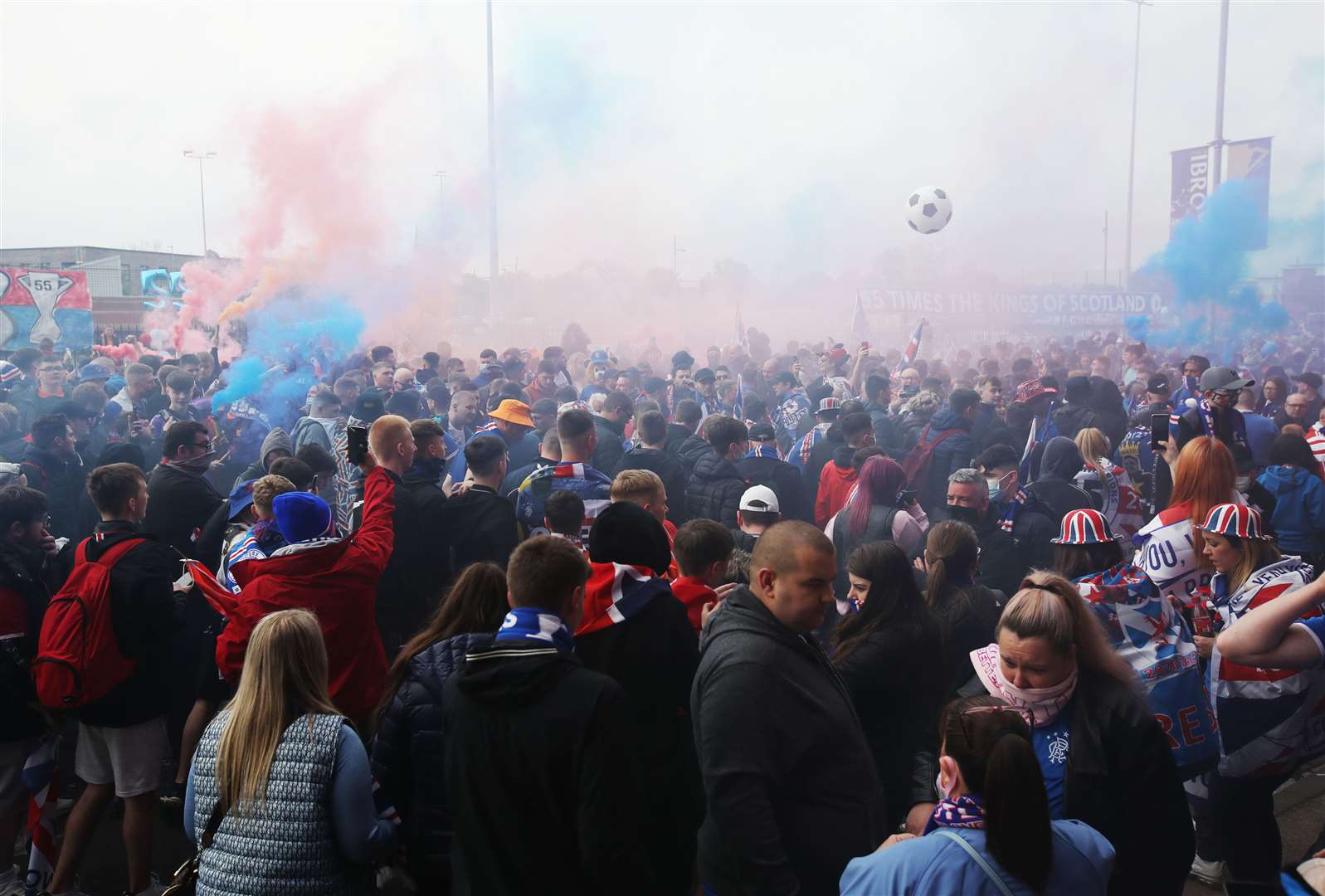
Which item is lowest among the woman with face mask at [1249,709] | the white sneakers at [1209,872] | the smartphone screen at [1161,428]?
the white sneakers at [1209,872]

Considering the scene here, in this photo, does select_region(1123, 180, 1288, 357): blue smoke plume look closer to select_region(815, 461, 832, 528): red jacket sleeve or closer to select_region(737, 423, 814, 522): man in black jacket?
select_region(815, 461, 832, 528): red jacket sleeve

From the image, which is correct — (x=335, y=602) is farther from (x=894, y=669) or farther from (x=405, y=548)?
(x=894, y=669)

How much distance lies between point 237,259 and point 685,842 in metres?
17.2

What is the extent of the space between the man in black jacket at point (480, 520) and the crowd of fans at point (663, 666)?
18 millimetres

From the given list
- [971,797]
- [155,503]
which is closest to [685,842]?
[971,797]

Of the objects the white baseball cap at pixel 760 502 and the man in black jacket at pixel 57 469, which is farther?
the man in black jacket at pixel 57 469

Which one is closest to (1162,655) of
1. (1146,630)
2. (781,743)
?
(1146,630)

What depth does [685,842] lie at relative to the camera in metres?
3.38

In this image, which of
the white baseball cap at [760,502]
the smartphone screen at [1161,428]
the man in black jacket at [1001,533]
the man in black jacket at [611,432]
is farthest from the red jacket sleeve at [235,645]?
the smartphone screen at [1161,428]

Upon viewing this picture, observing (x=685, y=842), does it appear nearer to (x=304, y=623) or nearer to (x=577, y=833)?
(x=577, y=833)

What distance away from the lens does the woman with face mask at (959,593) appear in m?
4.27

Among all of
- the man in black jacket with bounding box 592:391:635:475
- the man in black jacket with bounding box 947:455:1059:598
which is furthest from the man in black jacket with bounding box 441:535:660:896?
the man in black jacket with bounding box 592:391:635:475

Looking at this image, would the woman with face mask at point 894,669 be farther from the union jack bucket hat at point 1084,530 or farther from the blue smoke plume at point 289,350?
the blue smoke plume at point 289,350

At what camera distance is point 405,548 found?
17.3 ft
